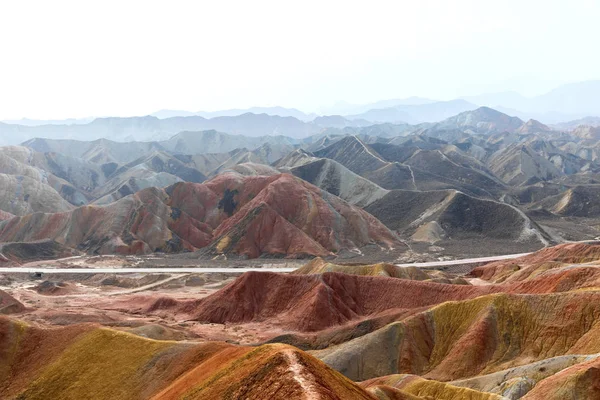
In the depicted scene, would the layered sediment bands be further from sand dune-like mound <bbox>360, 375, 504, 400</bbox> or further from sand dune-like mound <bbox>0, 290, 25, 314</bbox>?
sand dune-like mound <bbox>0, 290, 25, 314</bbox>

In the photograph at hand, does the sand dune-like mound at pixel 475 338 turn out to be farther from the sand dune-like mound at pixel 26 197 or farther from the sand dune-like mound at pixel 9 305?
the sand dune-like mound at pixel 26 197

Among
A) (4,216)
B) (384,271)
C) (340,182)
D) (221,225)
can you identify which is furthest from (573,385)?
(4,216)

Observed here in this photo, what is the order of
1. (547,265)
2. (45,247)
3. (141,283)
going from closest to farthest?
(547,265)
(141,283)
(45,247)

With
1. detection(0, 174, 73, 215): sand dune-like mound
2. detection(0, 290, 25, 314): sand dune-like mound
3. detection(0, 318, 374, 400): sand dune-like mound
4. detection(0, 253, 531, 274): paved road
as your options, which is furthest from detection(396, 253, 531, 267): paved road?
detection(0, 174, 73, 215): sand dune-like mound

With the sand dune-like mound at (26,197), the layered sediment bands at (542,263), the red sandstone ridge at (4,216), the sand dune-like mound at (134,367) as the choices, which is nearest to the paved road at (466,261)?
the layered sediment bands at (542,263)

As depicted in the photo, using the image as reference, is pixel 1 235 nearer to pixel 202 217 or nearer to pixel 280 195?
pixel 202 217

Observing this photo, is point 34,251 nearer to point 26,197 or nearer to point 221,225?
point 221,225

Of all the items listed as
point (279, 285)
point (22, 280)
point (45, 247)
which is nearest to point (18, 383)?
point (279, 285)
